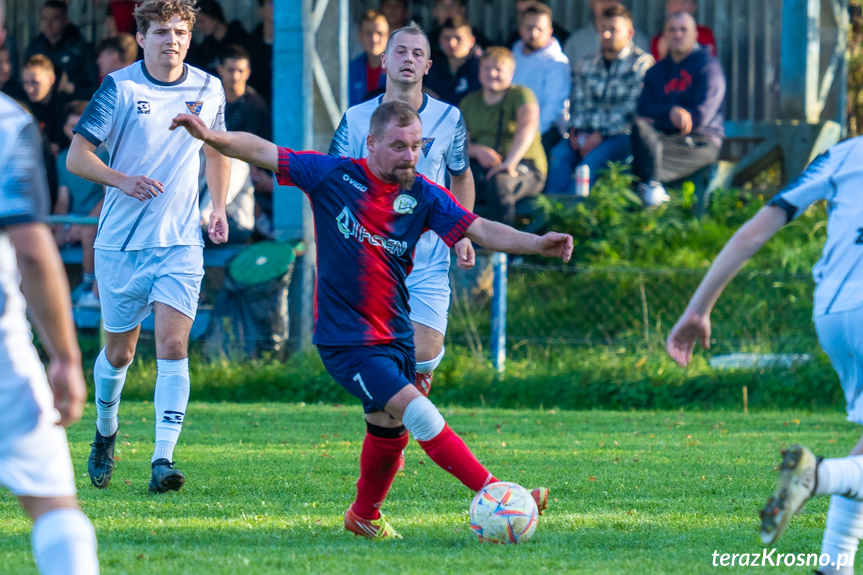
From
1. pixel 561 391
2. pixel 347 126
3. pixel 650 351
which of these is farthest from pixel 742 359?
pixel 347 126

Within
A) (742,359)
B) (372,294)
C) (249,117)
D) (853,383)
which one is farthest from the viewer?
(249,117)

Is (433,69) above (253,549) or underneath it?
above

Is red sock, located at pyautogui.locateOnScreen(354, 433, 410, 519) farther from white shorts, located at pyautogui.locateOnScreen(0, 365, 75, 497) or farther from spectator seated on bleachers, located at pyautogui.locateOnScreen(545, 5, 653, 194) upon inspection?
spectator seated on bleachers, located at pyautogui.locateOnScreen(545, 5, 653, 194)

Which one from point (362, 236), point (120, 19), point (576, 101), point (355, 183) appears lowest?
point (362, 236)

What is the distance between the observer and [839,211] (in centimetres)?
400

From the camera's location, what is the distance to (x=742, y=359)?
11234 millimetres

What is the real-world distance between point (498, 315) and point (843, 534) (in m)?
7.70

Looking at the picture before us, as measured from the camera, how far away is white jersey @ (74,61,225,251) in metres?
6.29

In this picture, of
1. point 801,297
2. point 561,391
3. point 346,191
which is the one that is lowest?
point 561,391

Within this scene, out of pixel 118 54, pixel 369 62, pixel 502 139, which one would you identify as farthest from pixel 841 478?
pixel 118 54

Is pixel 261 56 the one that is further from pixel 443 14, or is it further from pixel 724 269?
pixel 724 269

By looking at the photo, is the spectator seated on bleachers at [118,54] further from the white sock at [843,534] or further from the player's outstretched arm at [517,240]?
the white sock at [843,534]

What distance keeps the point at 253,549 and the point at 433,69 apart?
389 inches

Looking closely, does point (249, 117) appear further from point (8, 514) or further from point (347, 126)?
point (8, 514)
